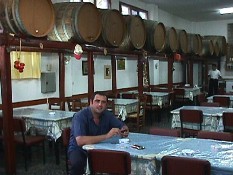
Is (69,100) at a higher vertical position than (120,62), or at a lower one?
lower

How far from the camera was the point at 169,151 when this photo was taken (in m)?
2.94

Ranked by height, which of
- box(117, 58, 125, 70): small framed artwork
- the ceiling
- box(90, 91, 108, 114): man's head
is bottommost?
box(90, 91, 108, 114): man's head

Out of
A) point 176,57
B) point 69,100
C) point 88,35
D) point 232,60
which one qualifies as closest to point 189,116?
point 88,35

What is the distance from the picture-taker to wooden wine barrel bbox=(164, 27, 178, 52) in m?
8.92

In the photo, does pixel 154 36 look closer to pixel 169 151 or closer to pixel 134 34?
pixel 134 34

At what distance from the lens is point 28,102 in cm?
676

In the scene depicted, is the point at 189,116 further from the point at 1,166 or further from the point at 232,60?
the point at 232,60

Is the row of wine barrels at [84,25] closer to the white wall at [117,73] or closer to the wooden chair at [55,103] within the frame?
the white wall at [117,73]

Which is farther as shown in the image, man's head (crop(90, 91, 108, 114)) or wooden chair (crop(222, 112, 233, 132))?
wooden chair (crop(222, 112, 233, 132))

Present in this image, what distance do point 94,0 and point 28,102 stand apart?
3.74 metres

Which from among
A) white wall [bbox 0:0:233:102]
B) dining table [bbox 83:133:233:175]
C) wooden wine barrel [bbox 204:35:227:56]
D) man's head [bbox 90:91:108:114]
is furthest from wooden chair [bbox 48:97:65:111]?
wooden wine barrel [bbox 204:35:227:56]

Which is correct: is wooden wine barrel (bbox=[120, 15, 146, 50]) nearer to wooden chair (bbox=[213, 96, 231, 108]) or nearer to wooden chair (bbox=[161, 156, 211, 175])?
wooden chair (bbox=[213, 96, 231, 108])

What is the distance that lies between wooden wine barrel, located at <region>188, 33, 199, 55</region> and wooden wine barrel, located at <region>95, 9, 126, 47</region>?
4432 mm

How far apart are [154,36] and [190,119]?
3435mm
